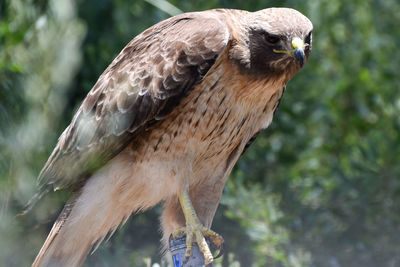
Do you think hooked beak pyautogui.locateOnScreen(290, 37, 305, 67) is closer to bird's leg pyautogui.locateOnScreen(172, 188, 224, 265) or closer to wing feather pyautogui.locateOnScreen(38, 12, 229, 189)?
wing feather pyautogui.locateOnScreen(38, 12, 229, 189)

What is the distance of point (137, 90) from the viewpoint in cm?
447

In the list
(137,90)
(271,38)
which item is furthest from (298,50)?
(137,90)

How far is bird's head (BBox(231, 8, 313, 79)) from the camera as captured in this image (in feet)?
13.8

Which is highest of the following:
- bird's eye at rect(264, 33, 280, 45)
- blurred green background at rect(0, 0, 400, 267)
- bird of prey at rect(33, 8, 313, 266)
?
bird's eye at rect(264, 33, 280, 45)

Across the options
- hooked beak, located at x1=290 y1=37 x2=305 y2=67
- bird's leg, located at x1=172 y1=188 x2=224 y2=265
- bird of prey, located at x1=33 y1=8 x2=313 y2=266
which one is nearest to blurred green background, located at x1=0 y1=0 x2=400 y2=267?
bird of prey, located at x1=33 y1=8 x2=313 y2=266

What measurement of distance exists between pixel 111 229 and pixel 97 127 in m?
0.65

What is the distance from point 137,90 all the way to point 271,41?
751mm

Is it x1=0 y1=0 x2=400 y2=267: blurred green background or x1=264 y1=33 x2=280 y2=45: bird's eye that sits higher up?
x1=264 y1=33 x2=280 y2=45: bird's eye

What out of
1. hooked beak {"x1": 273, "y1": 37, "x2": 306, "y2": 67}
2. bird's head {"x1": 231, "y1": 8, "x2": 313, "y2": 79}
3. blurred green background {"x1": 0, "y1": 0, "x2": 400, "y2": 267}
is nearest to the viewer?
hooked beak {"x1": 273, "y1": 37, "x2": 306, "y2": 67}

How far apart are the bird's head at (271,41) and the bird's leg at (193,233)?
2.50ft

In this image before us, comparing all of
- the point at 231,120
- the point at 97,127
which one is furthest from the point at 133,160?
Result: the point at 231,120

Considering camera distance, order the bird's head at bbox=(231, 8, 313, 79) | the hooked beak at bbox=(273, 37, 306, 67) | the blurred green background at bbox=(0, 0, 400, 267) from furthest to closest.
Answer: the blurred green background at bbox=(0, 0, 400, 267), the bird's head at bbox=(231, 8, 313, 79), the hooked beak at bbox=(273, 37, 306, 67)

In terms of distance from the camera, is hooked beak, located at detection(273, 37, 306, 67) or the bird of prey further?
the bird of prey

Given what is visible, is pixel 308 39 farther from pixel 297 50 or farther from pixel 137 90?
pixel 137 90
